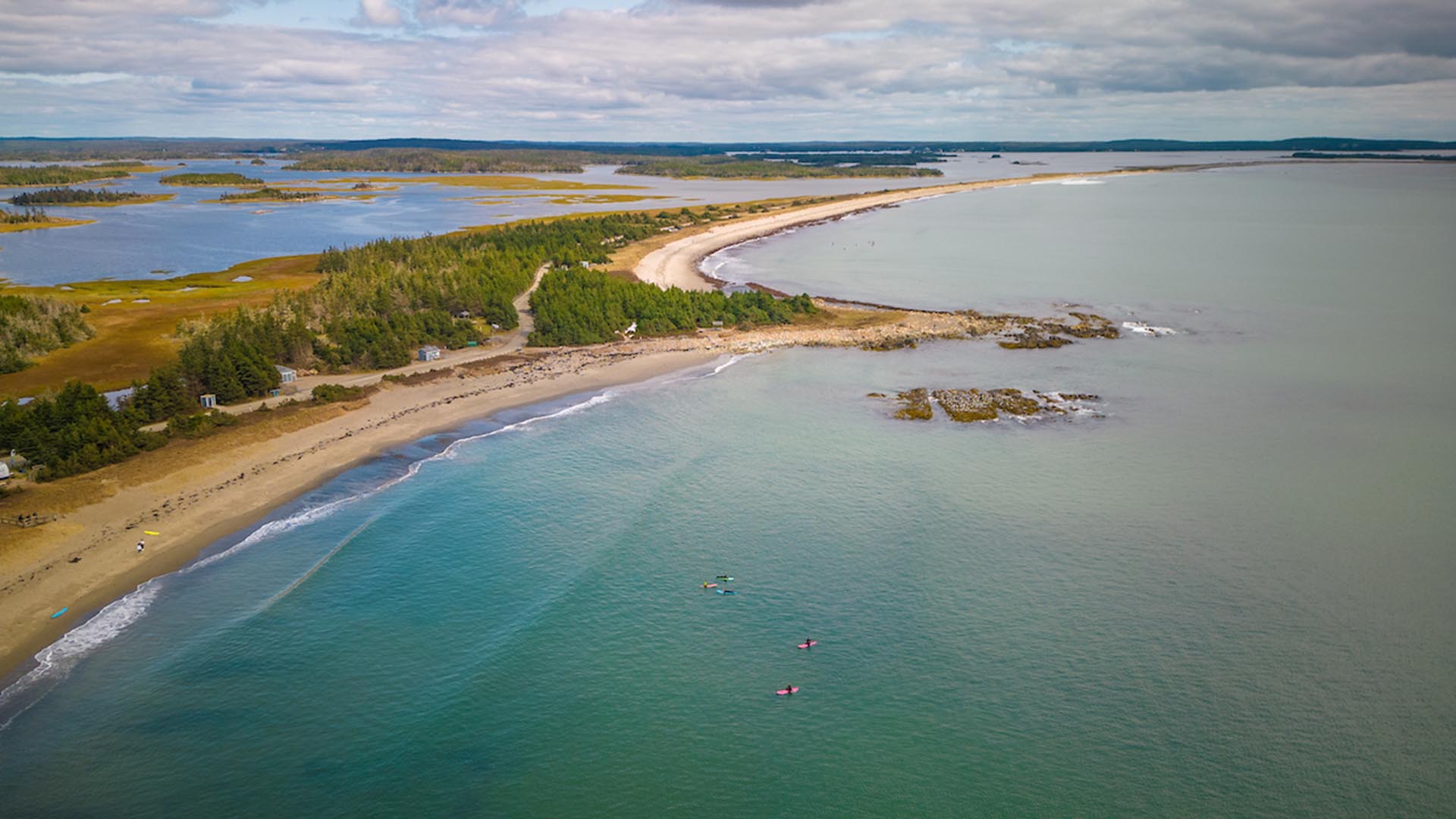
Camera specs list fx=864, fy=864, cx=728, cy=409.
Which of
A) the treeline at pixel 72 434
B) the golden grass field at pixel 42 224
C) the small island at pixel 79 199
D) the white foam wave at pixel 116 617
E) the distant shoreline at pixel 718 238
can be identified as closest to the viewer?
the white foam wave at pixel 116 617

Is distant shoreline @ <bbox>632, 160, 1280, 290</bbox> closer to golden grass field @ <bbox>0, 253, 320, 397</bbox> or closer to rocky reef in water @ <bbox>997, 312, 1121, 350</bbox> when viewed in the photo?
rocky reef in water @ <bbox>997, 312, 1121, 350</bbox>

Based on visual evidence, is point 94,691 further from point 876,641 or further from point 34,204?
point 34,204

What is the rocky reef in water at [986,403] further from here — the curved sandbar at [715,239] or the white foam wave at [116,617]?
the curved sandbar at [715,239]

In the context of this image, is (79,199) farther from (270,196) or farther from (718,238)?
(718,238)

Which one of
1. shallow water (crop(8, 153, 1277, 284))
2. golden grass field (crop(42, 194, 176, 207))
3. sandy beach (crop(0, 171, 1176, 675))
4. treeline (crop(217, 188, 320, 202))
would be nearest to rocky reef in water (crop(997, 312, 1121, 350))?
sandy beach (crop(0, 171, 1176, 675))

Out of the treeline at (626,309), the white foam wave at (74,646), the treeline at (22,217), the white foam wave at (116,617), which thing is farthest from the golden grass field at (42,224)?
the white foam wave at (74,646)

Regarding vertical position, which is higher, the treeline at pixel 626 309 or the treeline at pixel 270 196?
the treeline at pixel 270 196

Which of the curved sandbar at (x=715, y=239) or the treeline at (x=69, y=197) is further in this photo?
the treeline at (x=69, y=197)
